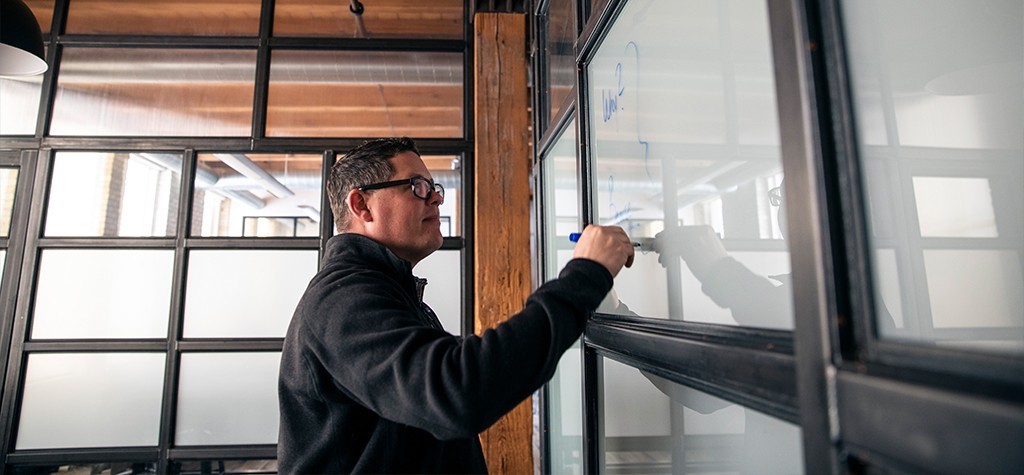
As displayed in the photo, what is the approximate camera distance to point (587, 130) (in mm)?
1403

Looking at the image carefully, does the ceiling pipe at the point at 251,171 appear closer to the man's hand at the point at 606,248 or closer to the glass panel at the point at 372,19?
the glass panel at the point at 372,19

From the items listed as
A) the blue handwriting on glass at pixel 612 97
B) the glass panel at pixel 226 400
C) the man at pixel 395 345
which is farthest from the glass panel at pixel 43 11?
the blue handwriting on glass at pixel 612 97

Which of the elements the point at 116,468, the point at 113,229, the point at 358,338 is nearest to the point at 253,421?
the point at 116,468

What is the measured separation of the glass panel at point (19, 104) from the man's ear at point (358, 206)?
2380mm

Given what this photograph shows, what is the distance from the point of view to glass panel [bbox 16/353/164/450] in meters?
2.39

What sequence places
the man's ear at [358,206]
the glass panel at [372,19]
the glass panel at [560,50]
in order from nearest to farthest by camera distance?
1. the man's ear at [358,206]
2. the glass panel at [560,50]
3. the glass panel at [372,19]

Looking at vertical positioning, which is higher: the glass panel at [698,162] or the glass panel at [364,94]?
the glass panel at [364,94]

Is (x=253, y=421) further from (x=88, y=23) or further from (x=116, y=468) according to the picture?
(x=88, y=23)

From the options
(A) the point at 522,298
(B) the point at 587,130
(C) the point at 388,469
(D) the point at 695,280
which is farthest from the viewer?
(A) the point at 522,298

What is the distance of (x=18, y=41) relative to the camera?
1.84m

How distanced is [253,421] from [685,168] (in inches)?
92.1

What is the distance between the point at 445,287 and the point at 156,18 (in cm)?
202

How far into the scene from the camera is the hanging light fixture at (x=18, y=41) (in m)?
1.81

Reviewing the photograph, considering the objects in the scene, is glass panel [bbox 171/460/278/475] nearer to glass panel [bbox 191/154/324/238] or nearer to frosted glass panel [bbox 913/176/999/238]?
glass panel [bbox 191/154/324/238]
